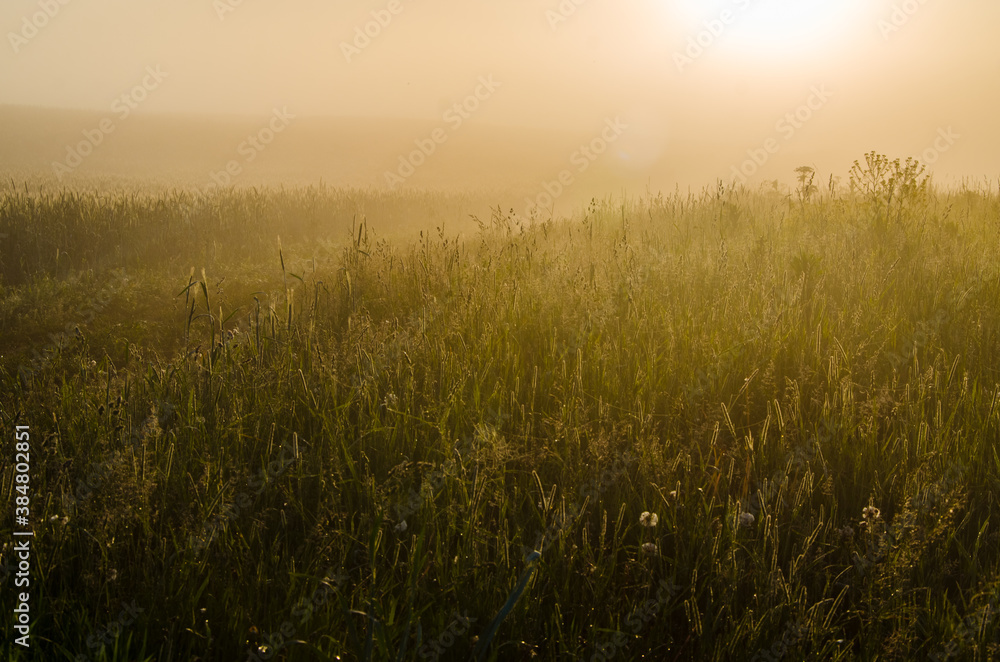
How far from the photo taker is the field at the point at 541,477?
66.4 inches

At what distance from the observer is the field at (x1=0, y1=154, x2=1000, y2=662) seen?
1687 millimetres

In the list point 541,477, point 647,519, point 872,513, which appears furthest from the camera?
point 541,477

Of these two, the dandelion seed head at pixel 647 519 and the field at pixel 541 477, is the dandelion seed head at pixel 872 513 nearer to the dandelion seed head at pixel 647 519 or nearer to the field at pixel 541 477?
the field at pixel 541 477

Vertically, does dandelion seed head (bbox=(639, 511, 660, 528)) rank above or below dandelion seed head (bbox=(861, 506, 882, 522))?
below

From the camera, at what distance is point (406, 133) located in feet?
157

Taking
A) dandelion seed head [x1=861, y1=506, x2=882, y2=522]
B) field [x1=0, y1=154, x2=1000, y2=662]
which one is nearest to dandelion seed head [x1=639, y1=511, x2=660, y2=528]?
field [x1=0, y1=154, x2=1000, y2=662]

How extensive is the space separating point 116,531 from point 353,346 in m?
1.37

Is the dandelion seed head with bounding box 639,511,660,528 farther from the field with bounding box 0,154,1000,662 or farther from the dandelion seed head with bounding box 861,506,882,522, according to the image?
the dandelion seed head with bounding box 861,506,882,522

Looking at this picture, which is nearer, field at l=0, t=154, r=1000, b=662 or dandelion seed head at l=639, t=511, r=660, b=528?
field at l=0, t=154, r=1000, b=662

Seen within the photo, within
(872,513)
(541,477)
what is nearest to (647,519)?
(541,477)

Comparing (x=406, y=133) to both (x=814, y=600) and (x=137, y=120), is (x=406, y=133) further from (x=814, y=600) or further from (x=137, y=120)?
(x=814, y=600)

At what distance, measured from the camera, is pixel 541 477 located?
2326 millimetres

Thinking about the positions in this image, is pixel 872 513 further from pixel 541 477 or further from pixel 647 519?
pixel 541 477

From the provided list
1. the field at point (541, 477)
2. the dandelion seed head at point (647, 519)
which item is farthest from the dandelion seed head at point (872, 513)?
the dandelion seed head at point (647, 519)
